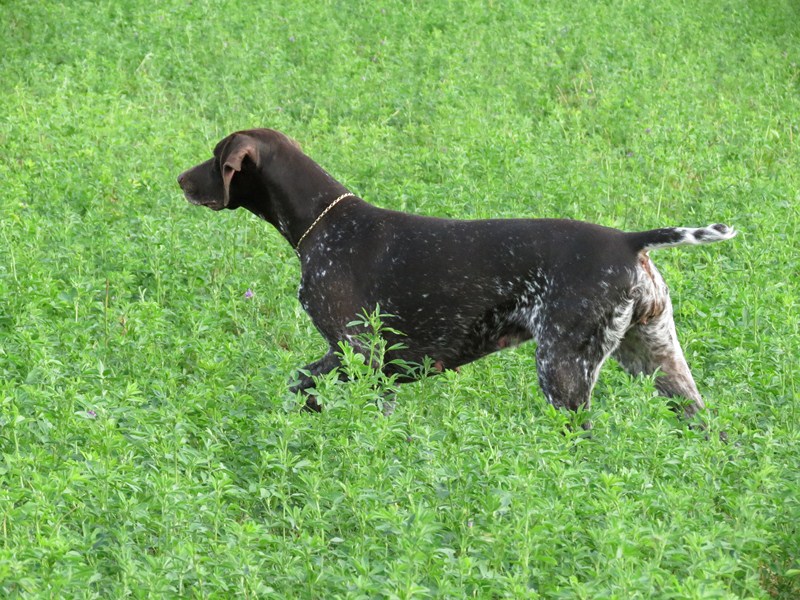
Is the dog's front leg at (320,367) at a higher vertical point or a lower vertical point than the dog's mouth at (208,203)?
lower

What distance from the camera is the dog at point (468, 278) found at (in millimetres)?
6363

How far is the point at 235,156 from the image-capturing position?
23.4 ft

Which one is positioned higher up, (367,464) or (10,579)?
(10,579)

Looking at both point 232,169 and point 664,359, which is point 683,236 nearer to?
point 664,359

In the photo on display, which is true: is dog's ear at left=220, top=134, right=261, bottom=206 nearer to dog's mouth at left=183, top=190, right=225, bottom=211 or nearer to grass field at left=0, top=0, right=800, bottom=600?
dog's mouth at left=183, top=190, right=225, bottom=211

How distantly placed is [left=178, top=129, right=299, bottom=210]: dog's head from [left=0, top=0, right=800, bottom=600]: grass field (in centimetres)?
69

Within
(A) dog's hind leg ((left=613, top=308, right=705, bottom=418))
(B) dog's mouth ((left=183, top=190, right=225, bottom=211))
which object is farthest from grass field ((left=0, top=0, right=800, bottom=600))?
(B) dog's mouth ((left=183, top=190, right=225, bottom=211))

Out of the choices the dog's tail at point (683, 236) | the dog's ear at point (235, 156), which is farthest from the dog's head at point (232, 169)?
the dog's tail at point (683, 236)

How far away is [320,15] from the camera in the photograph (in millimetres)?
14992

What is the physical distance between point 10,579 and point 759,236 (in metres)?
6.18

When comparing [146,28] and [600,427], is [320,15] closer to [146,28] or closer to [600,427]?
[146,28]

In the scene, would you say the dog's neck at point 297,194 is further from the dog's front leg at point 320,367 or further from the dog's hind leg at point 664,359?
the dog's hind leg at point 664,359

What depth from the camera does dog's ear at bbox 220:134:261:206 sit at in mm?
7102

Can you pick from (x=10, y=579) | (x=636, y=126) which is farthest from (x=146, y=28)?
(x=10, y=579)
